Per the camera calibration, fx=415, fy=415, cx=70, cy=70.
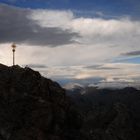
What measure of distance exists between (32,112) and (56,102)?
9558mm

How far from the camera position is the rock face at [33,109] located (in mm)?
71125

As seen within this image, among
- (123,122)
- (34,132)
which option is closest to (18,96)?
(34,132)

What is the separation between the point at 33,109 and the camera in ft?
249

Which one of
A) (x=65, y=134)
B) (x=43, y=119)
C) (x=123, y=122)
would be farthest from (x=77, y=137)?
(x=123, y=122)

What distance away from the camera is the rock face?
71125 mm

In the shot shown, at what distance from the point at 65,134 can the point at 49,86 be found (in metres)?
15.0

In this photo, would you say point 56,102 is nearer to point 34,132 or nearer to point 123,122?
point 34,132

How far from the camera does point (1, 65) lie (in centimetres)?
8969

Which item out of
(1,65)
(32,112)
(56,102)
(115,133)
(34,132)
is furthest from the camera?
(115,133)

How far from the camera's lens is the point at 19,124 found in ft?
235

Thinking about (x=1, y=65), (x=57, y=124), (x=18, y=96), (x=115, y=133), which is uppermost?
(x=1, y=65)

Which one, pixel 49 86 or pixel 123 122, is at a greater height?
pixel 49 86

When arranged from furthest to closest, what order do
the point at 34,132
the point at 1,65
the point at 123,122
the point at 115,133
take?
the point at 123,122 < the point at 115,133 < the point at 1,65 < the point at 34,132

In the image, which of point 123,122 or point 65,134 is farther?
point 123,122
